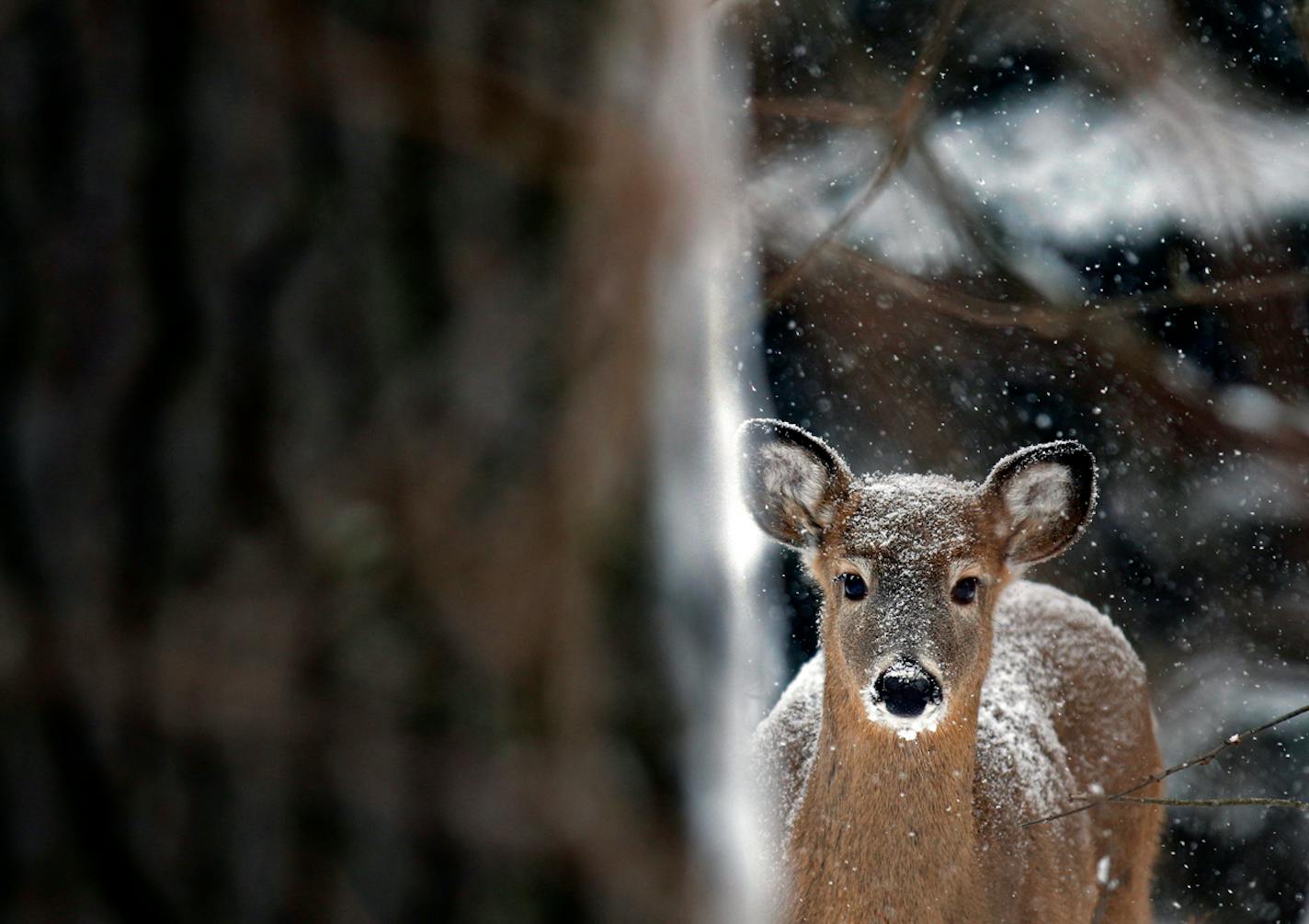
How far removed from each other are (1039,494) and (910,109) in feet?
11.9

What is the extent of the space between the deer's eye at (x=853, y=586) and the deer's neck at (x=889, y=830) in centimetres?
20

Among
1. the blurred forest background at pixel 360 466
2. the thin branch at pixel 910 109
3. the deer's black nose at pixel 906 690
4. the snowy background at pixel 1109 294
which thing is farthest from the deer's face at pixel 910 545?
the thin branch at pixel 910 109

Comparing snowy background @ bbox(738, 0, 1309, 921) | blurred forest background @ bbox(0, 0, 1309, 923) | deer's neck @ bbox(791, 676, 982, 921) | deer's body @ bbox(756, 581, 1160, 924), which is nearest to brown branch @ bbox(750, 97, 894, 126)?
snowy background @ bbox(738, 0, 1309, 921)

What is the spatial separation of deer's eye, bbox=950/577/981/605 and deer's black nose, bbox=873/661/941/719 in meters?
0.27

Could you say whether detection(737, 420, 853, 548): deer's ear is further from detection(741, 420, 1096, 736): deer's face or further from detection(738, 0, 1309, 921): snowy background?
A: detection(738, 0, 1309, 921): snowy background

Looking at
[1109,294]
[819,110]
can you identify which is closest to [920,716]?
[819,110]

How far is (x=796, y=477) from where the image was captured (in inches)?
147

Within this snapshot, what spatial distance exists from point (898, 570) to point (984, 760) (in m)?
0.65

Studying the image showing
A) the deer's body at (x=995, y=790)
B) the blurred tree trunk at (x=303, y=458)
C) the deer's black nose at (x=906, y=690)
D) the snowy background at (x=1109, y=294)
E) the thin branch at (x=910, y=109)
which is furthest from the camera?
the thin branch at (x=910, y=109)

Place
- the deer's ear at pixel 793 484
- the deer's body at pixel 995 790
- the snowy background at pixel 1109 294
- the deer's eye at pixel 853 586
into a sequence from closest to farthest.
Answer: the deer's body at pixel 995 790
the deer's eye at pixel 853 586
the deer's ear at pixel 793 484
the snowy background at pixel 1109 294

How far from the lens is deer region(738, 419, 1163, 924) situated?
10.8 ft

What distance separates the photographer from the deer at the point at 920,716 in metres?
3.30

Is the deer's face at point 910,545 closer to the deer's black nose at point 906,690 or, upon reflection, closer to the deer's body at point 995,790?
the deer's black nose at point 906,690

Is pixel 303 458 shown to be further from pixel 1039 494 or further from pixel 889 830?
pixel 1039 494
